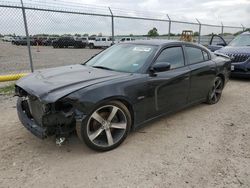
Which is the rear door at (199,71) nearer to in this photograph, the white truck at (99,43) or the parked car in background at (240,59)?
the parked car in background at (240,59)

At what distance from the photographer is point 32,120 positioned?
3184 millimetres

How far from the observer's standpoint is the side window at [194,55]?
4422 mm

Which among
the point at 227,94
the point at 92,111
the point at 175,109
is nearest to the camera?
the point at 92,111

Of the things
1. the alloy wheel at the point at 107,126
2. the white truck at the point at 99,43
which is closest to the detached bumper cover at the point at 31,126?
the alloy wheel at the point at 107,126

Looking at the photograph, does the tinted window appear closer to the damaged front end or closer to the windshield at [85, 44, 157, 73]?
the windshield at [85, 44, 157, 73]

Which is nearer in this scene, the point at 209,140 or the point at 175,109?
the point at 209,140

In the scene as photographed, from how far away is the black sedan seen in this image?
110 inches

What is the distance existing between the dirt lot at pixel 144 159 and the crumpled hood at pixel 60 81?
870 mm

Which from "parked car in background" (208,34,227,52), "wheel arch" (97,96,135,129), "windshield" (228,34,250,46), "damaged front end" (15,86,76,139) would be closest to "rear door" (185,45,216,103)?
"wheel arch" (97,96,135,129)

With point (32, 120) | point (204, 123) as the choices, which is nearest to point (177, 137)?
point (204, 123)

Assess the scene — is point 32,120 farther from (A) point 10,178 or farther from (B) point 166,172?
(B) point 166,172

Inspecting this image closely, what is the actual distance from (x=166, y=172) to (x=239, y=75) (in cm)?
627

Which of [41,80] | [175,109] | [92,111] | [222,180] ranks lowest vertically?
[222,180]

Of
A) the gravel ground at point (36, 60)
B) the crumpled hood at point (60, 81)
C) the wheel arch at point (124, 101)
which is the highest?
the crumpled hood at point (60, 81)
